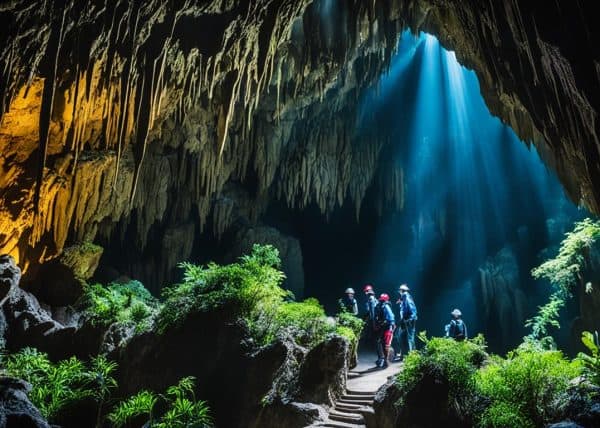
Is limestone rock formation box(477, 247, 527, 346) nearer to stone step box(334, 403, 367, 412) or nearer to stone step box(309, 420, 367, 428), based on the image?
stone step box(334, 403, 367, 412)

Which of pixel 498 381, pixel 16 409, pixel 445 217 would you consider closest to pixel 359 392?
pixel 498 381

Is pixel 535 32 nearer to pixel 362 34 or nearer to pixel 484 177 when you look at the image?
pixel 362 34

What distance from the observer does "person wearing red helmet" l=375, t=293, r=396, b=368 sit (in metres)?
9.20

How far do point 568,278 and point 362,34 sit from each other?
9634 millimetres

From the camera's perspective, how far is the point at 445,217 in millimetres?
24703

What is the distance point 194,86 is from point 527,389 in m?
9.46

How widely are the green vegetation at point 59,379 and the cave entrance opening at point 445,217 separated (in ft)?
45.2

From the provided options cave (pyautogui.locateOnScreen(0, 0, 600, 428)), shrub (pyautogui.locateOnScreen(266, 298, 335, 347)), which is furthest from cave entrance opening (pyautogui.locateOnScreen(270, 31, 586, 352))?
shrub (pyautogui.locateOnScreen(266, 298, 335, 347))

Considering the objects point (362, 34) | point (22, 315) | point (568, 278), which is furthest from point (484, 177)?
point (22, 315)

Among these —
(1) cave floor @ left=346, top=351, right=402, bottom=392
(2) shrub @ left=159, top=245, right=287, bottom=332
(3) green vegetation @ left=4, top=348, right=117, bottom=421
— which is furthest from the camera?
(2) shrub @ left=159, top=245, right=287, bottom=332

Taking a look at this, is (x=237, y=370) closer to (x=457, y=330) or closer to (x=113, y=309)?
(x=113, y=309)

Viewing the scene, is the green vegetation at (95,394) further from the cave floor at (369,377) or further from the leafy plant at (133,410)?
the cave floor at (369,377)

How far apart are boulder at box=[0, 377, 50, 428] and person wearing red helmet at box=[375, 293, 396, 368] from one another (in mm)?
6786

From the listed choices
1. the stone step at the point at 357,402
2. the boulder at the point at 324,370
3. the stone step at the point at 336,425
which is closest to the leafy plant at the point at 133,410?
the boulder at the point at 324,370
